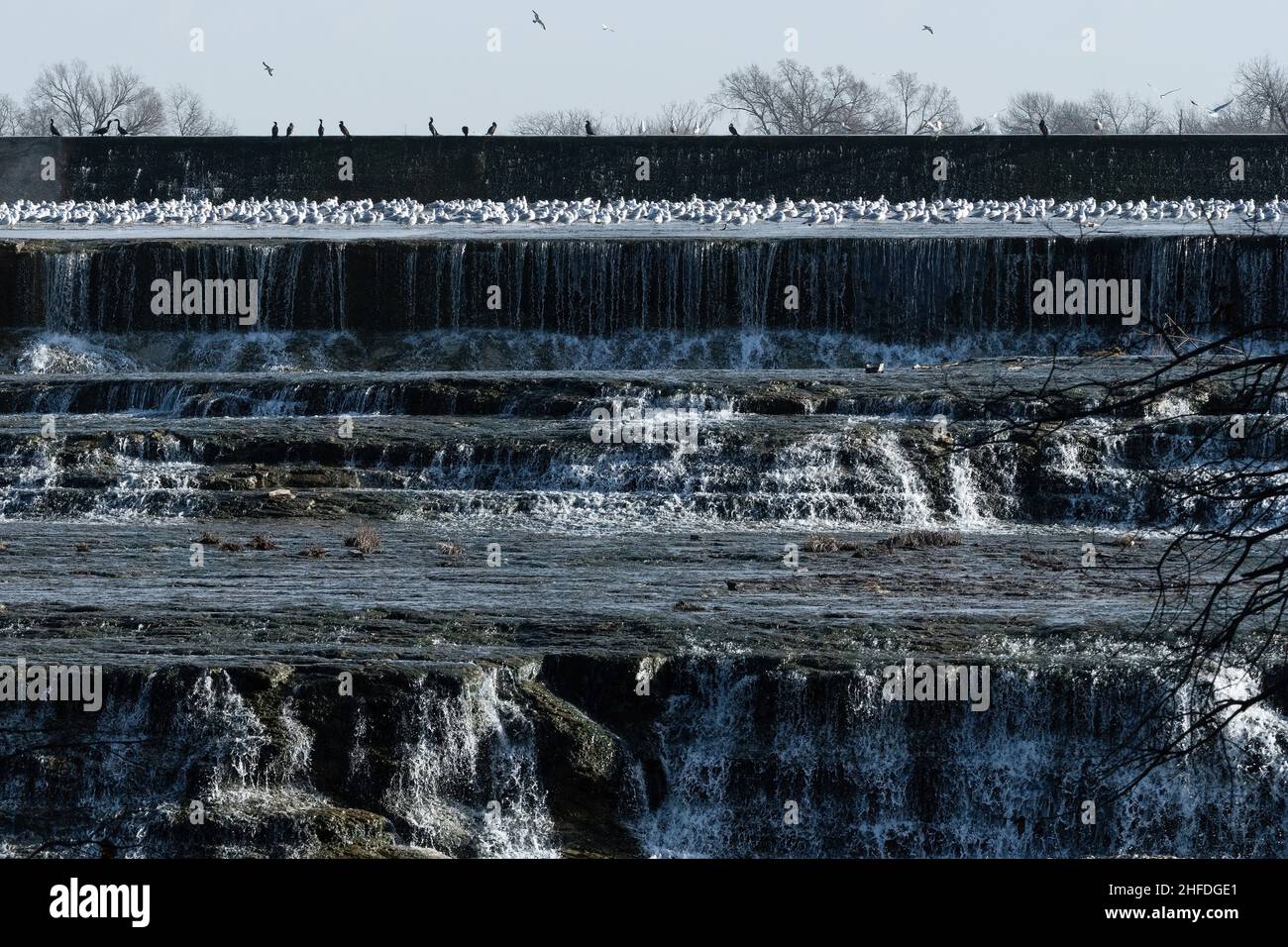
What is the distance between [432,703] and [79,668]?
235cm

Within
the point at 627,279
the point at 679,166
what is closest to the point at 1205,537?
the point at 627,279

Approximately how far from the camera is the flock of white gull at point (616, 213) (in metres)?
45.4

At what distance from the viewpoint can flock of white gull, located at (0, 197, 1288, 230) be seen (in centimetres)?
4538

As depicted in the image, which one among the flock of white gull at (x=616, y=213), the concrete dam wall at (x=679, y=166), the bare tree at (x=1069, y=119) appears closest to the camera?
the flock of white gull at (x=616, y=213)

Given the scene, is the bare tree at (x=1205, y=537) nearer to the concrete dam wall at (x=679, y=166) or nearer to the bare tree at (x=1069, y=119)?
the concrete dam wall at (x=679, y=166)

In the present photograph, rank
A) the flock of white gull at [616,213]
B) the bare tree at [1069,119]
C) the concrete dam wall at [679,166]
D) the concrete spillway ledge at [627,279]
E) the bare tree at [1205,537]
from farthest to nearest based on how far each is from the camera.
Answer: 1. the bare tree at [1069,119]
2. the concrete dam wall at [679,166]
3. the flock of white gull at [616,213]
4. the concrete spillway ledge at [627,279]
5. the bare tree at [1205,537]

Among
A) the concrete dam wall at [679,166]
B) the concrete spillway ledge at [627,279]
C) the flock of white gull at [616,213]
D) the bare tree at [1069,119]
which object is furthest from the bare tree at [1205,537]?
the bare tree at [1069,119]

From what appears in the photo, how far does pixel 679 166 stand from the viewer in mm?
52250

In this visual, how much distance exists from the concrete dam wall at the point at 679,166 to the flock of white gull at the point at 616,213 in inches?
58.7

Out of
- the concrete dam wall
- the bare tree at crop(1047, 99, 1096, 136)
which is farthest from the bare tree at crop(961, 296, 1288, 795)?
the bare tree at crop(1047, 99, 1096, 136)

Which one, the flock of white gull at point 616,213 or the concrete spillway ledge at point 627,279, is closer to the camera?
the concrete spillway ledge at point 627,279

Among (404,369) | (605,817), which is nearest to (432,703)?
(605,817)
